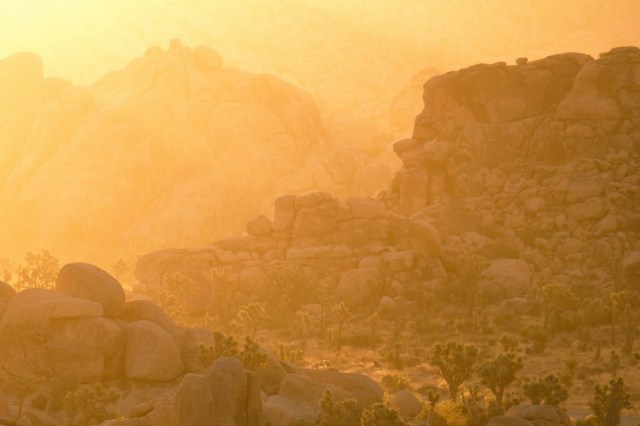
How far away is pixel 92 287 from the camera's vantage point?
132 ft

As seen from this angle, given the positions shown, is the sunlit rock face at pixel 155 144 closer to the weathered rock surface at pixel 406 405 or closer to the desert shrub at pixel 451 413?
the weathered rock surface at pixel 406 405

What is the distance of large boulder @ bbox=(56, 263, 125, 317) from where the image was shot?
4003 cm

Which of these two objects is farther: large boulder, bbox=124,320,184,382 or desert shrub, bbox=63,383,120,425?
large boulder, bbox=124,320,184,382

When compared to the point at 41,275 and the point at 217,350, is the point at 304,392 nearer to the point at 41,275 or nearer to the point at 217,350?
the point at 217,350

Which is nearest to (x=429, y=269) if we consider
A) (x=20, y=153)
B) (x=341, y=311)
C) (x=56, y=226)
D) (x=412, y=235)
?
(x=412, y=235)

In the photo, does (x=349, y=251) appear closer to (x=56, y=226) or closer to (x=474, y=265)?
(x=474, y=265)

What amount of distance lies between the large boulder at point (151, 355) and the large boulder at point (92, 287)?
212 centimetres

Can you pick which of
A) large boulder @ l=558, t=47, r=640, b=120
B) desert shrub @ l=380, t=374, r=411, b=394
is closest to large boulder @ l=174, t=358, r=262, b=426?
desert shrub @ l=380, t=374, r=411, b=394

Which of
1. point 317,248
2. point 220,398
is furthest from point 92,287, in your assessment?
point 317,248

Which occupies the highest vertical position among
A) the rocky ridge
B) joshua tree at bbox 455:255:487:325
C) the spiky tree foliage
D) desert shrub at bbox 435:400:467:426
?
the rocky ridge

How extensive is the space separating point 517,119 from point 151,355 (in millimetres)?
61753

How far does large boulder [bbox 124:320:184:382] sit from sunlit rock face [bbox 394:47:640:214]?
53976 millimetres

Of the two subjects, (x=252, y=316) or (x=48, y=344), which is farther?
(x=252, y=316)

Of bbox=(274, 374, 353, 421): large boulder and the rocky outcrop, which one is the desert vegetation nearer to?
bbox=(274, 374, 353, 421): large boulder
